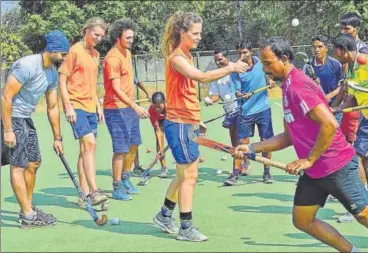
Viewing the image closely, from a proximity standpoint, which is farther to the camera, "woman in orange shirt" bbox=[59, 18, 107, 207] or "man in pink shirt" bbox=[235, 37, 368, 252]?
"woman in orange shirt" bbox=[59, 18, 107, 207]

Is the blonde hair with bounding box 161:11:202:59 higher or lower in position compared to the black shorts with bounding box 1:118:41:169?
higher

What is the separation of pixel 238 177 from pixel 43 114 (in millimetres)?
14239

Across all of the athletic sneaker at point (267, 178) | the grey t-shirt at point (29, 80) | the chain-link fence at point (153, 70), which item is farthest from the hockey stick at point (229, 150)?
the chain-link fence at point (153, 70)

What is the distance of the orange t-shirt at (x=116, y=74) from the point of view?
8.24 meters

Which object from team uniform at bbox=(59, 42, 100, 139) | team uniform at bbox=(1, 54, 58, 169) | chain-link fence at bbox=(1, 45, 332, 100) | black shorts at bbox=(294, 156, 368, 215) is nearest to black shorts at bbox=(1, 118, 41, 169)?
team uniform at bbox=(1, 54, 58, 169)

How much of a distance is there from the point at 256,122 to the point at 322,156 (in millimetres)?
4329

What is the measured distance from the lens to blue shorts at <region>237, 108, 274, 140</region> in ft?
30.3

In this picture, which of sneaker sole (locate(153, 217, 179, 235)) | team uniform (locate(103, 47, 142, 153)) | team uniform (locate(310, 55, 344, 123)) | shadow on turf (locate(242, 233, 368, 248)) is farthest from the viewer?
team uniform (locate(310, 55, 344, 123))

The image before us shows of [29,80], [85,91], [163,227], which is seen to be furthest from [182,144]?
[85,91]

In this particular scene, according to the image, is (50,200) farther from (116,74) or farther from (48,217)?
(116,74)

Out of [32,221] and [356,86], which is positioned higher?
[356,86]

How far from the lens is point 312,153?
15.9ft

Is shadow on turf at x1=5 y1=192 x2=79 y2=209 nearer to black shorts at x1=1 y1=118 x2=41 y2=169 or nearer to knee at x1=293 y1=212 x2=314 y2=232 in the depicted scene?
black shorts at x1=1 y1=118 x2=41 y2=169

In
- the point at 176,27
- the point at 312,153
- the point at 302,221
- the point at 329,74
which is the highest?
the point at 176,27
